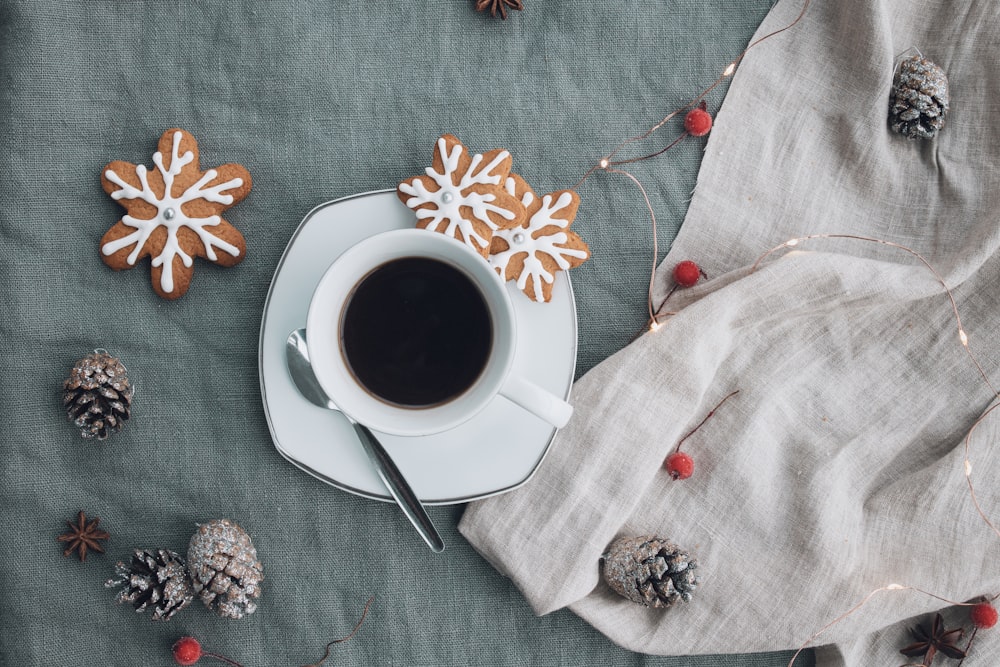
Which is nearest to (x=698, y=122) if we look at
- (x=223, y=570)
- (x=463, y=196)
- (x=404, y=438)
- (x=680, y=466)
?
(x=463, y=196)

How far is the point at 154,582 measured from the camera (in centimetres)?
95

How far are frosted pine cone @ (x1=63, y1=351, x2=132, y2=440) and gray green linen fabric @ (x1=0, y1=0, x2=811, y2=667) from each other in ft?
0.10

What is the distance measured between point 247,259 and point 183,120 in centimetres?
19

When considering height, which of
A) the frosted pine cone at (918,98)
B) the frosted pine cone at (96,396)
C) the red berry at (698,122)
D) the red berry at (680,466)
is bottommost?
the frosted pine cone at (96,396)

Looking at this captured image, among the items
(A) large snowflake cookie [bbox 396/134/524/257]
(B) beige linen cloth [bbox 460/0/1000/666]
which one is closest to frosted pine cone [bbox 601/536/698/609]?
(B) beige linen cloth [bbox 460/0/1000/666]

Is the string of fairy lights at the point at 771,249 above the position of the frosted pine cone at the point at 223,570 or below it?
above

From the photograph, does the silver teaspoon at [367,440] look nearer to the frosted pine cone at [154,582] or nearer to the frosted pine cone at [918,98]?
the frosted pine cone at [154,582]

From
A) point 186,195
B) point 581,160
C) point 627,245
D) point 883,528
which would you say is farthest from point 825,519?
point 186,195

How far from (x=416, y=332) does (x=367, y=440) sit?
14 cm

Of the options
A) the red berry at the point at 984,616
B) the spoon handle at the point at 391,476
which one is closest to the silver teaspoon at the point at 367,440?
the spoon handle at the point at 391,476

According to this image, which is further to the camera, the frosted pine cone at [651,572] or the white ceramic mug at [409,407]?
the frosted pine cone at [651,572]

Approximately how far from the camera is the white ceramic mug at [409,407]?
2.76 feet

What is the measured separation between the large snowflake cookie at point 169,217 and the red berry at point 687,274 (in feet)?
1.79

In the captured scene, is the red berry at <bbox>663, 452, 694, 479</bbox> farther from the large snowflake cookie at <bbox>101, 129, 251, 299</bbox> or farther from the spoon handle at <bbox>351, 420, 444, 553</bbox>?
the large snowflake cookie at <bbox>101, 129, 251, 299</bbox>
